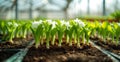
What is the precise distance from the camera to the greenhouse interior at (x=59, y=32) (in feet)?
8.02

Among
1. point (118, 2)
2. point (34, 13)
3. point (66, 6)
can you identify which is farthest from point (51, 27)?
point (66, 6)

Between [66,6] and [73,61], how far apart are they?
26520mm

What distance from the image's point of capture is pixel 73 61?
6.72 ft

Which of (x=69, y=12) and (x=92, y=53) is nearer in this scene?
(x=92, y=53)

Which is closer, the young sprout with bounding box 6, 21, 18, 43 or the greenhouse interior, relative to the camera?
the greenhouse interior

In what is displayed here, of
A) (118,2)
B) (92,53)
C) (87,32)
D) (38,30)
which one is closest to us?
(92,53)

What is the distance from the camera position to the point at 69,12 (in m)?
27.4

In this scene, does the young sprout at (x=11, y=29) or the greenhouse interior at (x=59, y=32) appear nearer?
the greenhouse interior at (x=59, y=32)

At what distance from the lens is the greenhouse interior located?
2.44 meters

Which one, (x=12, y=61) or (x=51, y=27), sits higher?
(x=51, y=27)

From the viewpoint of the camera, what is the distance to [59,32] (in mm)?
2998

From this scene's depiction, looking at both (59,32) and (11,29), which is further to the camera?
(11,29)

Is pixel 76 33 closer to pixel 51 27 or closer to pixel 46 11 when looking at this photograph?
pixel 51 27

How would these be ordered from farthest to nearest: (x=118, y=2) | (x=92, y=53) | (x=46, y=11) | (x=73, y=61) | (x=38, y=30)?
(x=46, y=11) → (x=118, y=2) → (x=38, y=30) → (x=92, y=53) → (x=73, y=61)
